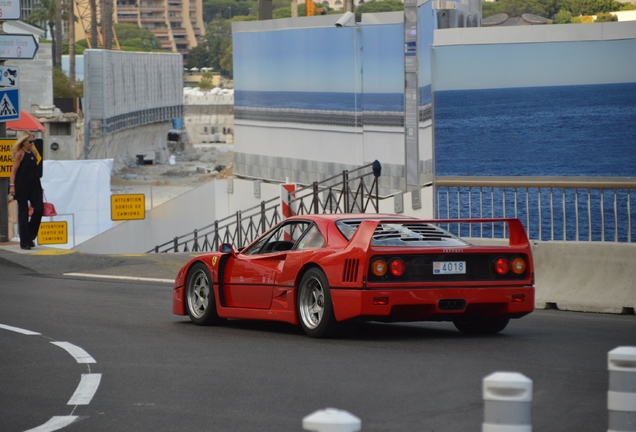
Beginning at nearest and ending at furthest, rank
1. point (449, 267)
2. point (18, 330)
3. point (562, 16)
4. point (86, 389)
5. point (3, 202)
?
point (86, 389)
point (449, 267)
point (18, 330)
point (3, 202)
point (562, 16)

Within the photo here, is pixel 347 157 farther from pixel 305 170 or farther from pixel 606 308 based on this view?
pixel 606 308

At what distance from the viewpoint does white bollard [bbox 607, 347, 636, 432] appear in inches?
180

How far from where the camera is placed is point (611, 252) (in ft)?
42.3

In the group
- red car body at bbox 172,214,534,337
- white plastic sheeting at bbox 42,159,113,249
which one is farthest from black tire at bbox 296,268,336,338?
white plastic sheeting at bbox 42,159,113,249

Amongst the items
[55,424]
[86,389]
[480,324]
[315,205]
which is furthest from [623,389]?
[315,205]

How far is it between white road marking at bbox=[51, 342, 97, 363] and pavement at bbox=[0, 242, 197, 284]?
6712mm

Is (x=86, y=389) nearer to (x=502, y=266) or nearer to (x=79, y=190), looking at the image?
(x=502, y=266)

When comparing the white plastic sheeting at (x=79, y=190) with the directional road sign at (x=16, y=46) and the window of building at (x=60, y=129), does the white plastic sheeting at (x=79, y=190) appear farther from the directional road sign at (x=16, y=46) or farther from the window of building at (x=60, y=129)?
the directional road sign at (x=16, y=46)

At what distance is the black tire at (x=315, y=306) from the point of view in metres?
9.50

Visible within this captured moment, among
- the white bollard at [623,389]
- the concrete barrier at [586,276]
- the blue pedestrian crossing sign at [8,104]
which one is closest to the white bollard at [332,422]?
the white bollard at [623,389]

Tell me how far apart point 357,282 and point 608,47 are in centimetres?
1112

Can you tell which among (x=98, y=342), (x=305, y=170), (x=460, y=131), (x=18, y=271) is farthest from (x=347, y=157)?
(x=98, y=342)

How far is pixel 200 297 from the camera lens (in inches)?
447

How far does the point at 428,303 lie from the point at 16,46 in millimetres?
11578
